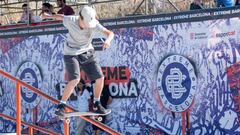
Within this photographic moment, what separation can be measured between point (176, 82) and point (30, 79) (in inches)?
160

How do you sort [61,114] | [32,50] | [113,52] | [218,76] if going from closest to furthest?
[61,114], [218,76], [113,52], [32,50]

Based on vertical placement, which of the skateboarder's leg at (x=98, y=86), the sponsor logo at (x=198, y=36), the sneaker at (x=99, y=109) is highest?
the sponsor logo at (x=198, y=36)

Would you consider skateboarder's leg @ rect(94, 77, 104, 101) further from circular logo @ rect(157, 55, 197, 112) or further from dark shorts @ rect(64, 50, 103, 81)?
circular logo @ rect(157, 55, 197, 112)

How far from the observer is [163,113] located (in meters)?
11.7

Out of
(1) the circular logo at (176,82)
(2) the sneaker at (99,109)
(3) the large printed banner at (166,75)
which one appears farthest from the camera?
(1) the circular logo at (176,82)

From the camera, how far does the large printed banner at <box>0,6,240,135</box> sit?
10820 millimetres

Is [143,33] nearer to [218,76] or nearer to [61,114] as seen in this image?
[218,76]

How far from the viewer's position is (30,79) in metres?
14.1

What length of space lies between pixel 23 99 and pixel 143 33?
12.3 feet

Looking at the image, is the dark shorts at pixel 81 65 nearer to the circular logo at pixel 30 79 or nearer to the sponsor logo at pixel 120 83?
the sponsor logo at pixel 120 83

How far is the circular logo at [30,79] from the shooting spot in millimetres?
13883

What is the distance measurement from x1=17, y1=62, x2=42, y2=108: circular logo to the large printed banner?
163mm

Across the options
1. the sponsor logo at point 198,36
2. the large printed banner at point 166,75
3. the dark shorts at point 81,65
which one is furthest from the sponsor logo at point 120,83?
the dark shorts at point 81,65

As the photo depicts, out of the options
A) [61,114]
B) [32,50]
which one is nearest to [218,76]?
[61,114]
